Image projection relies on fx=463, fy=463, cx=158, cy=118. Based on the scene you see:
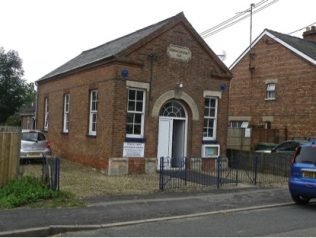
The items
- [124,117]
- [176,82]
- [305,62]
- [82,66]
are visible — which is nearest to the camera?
[124,117]

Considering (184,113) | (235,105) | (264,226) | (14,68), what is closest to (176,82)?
(184,113)

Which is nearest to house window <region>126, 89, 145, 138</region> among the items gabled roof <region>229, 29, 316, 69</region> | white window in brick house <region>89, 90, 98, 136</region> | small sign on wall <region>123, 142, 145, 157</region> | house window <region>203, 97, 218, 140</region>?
small sign on wall <region>123, 142, 145, 157</region>

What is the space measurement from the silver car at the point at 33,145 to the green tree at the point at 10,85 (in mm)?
29835

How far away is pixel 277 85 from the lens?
29.2 metres

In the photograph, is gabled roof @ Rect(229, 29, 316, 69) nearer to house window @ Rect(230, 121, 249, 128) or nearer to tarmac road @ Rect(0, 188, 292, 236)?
house window @ Rect(230, 121, 249, 128)

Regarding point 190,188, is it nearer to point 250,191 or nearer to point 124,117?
point 250,191

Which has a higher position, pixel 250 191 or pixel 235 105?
pixel 235 105

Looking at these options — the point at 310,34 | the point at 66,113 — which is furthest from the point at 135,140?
the point at 310,34

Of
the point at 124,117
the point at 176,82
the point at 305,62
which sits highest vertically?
the point at 305,62

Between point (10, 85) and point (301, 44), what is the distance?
31114 millimetres

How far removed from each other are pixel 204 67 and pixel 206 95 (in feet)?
4.07

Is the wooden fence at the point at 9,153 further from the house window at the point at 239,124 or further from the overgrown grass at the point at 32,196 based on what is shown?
the house window at the point at 239,124

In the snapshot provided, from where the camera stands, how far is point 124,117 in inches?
714

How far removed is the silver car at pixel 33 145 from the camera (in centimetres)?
1964
